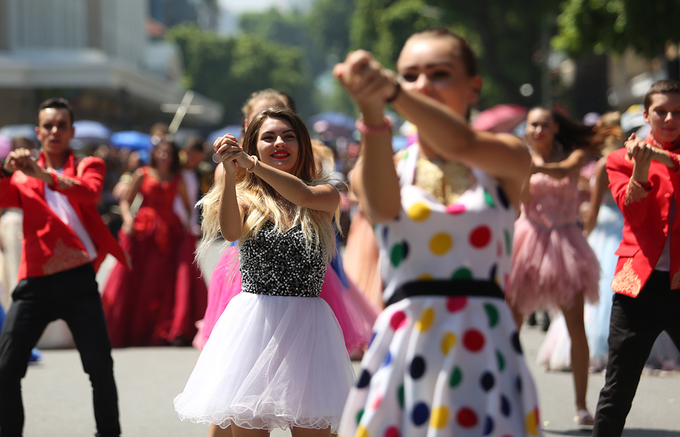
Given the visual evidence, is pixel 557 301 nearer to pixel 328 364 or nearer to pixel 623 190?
pixel 623 190

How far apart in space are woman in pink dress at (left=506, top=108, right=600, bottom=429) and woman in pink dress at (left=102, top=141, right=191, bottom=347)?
4268 millimetres

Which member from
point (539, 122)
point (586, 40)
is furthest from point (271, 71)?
point (539, 122)

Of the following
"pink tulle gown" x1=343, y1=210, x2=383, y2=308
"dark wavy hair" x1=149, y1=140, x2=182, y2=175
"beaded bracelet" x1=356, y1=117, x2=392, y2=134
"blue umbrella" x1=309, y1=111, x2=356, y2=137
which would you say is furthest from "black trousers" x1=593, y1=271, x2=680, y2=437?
"blue umbrella" x1=309, y1=111, x2=356, y2=137

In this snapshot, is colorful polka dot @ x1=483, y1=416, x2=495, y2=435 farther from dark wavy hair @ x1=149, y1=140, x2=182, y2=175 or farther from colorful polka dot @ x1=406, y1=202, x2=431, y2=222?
dark wavy hair @ x1=149, y1=140, x2=182, y2=175

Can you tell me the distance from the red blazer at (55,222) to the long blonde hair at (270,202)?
1162 millimetres

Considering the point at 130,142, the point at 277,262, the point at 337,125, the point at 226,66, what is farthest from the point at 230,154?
the point at 226,66

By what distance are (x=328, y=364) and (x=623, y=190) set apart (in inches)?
64.4

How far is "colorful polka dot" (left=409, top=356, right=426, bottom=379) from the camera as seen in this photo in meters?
2.79

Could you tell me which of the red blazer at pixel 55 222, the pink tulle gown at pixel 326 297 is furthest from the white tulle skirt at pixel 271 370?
the red blazer at pixel 55 222

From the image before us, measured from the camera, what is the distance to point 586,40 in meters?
17.1

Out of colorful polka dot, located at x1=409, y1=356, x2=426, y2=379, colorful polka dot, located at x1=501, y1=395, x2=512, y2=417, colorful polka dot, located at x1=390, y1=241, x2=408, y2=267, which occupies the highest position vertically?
colorful polka dot, located at x1=390, y1=241, x2=408, y2=267

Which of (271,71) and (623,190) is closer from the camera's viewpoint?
(623,190)

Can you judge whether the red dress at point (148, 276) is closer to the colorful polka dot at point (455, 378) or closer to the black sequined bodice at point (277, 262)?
the black sequined bodice at point (277, 262)

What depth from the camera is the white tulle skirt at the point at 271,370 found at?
13.1ft
